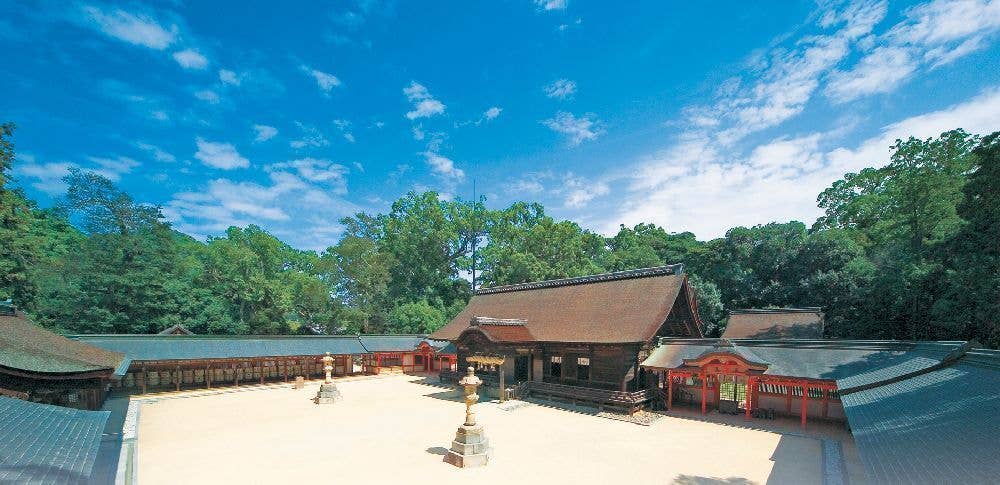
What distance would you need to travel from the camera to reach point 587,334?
19547 millimetres

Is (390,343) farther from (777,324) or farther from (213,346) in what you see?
(777,324)

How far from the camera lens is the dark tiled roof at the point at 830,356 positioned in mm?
13055

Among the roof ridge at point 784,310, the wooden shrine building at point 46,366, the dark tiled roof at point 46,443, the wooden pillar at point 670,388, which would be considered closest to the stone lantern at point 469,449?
the dark tiled roof at point 46,443

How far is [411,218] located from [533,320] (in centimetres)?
2681

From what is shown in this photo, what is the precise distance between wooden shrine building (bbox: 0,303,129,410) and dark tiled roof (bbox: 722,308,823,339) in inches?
1126

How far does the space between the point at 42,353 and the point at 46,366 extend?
1.61m

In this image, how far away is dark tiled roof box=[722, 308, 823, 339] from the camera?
76.4 ft

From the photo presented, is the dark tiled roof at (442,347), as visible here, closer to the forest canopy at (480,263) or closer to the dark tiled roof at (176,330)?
the forest canopy at (480,263)

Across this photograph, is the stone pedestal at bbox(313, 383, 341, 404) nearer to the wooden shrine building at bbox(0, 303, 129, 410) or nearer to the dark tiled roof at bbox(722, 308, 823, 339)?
the wooden shrine building at bbox(0, 303, 129, 410)

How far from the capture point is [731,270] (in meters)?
32.8

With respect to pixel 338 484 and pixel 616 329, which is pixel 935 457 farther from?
pixel 616 329

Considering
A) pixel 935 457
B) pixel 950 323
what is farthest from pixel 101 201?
pixel 950 323

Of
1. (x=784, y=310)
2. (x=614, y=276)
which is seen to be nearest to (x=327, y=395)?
(x=614, y=276)

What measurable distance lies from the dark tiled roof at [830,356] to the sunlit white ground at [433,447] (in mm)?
2098
